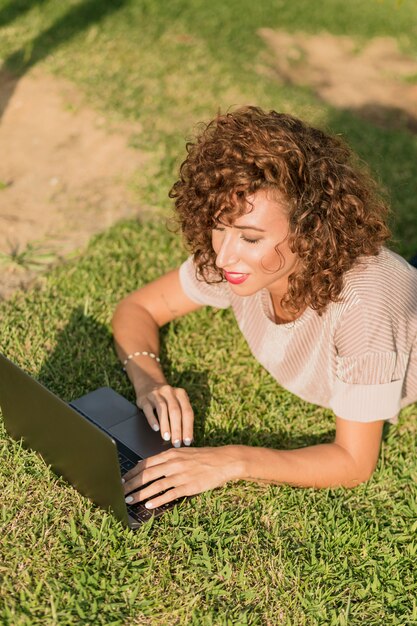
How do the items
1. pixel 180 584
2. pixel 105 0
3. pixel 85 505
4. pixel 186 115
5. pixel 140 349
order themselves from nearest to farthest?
pixel 180 584, pixel 85 505, pixel 140 349, pixel 186 115, pixel 105 0

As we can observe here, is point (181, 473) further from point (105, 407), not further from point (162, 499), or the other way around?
point (105, 407)

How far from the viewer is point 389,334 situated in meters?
3.15

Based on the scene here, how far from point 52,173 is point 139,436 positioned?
285 centimetres

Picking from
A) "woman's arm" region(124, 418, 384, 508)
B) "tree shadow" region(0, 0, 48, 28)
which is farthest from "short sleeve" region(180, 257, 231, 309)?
"tree shadow" region(0, 0, 48, 28)

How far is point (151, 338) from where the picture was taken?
3.88 metres

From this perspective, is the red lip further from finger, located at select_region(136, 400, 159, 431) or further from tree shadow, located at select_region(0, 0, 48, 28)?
tree shadow, located at select_region(0, 0, 48, 28)

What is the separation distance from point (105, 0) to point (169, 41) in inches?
42.1

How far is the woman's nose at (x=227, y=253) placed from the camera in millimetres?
3074

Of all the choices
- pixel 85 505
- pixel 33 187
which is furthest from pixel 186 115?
pixel 85 505

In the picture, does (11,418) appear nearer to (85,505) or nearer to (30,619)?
(85,505)

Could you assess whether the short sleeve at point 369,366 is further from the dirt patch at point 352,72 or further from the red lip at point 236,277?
the dirt patch at point 352,72

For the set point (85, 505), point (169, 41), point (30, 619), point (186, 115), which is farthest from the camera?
point (169, 41)

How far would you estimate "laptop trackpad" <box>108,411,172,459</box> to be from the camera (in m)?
3.18

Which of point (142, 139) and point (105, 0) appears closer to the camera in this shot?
point (142, 139)
